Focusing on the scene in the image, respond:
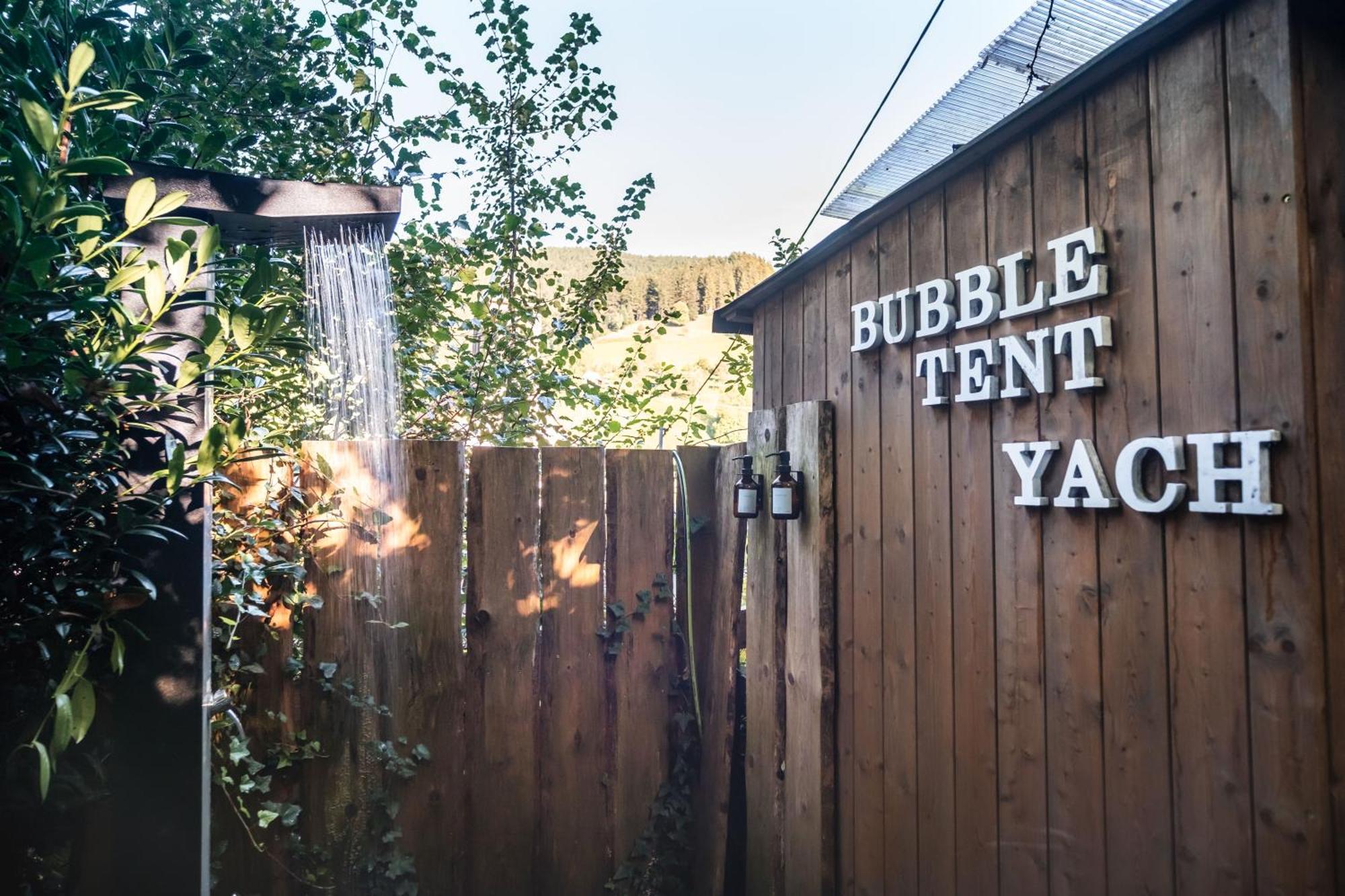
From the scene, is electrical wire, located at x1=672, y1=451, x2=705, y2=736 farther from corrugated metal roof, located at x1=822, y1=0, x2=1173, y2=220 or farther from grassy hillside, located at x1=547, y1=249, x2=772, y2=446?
corrugated metal roof, located at x1=822, y1=0, x2=1173, y2=220

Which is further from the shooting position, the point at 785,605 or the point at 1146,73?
the point at 785,605

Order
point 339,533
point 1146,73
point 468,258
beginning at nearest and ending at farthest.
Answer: point 1146,73 → point 339,533 → point 468,258

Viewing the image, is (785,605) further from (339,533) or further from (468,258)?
(468,258)

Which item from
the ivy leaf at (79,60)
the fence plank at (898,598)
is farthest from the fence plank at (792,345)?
the ivy leaf at (79,60)

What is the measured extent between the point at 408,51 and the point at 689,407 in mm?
1988

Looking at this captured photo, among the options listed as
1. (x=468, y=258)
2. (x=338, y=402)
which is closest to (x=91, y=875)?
(x=338, y=402)

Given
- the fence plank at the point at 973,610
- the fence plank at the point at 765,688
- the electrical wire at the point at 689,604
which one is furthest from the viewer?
the electrical wire at the point at 689,604

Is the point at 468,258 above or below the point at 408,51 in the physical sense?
below

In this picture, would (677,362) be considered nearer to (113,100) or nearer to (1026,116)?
(1026,116)

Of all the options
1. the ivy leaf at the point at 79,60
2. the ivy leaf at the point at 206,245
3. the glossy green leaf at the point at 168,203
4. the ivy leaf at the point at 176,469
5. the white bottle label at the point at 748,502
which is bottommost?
the white bottle label at the point at 748,502

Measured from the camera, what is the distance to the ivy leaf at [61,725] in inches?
40.0

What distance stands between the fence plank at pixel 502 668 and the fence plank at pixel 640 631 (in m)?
0.29

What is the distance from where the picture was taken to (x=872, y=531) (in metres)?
2.04

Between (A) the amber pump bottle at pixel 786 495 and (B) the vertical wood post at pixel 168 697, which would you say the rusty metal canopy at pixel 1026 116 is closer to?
(A) the amber pump bottle at pixel 786 495
